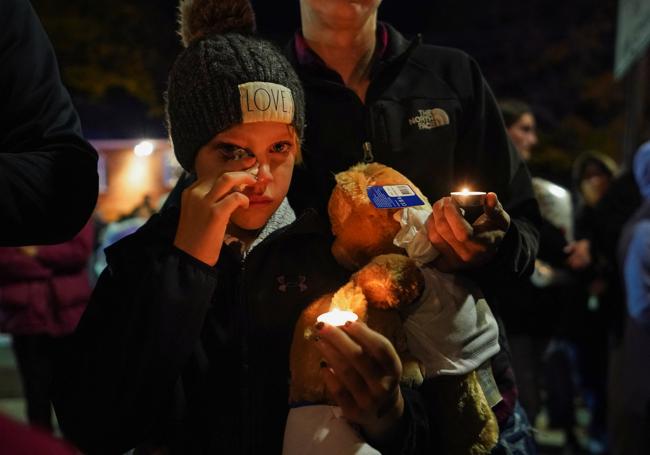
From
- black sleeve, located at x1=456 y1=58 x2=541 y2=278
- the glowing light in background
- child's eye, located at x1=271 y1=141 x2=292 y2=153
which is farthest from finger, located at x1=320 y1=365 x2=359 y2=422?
the glowing light in background

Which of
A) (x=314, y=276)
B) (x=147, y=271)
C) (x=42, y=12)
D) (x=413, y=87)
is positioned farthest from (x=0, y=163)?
(x=42, y=12)

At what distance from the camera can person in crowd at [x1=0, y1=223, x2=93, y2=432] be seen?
6.29 m

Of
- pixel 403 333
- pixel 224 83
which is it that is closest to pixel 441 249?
pixel 403 333

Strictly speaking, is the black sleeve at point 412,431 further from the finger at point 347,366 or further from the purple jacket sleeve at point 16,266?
the purple jacket sleeve at point 16,266

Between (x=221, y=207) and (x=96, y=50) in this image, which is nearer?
(x=221, y=207)

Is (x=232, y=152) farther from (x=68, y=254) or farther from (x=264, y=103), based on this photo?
(x=68, y=254)

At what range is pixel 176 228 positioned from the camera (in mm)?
1937

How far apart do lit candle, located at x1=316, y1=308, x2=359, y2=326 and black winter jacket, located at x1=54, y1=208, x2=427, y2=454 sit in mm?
281

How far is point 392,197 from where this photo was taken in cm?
191

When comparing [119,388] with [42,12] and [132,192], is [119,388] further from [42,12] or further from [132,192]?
[42,12]

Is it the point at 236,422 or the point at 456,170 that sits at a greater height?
the point at 456,170

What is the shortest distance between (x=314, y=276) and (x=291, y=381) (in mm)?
284

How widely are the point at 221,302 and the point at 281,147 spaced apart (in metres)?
0.43

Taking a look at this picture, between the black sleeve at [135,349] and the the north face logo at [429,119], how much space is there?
0.85 meters
